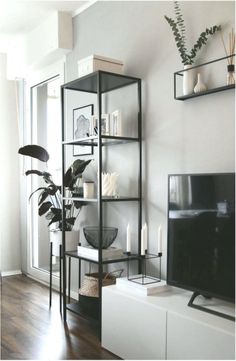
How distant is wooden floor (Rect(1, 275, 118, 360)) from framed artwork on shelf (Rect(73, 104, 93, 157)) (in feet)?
4.78

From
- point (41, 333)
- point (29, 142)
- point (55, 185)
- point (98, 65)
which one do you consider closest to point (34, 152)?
point (55, 185)

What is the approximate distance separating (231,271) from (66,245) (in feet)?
5.64

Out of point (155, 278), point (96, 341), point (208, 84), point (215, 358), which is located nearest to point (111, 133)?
point (208, 84)

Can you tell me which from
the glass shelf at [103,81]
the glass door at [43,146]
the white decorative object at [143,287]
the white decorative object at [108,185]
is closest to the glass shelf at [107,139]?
the white decorative object at [108,185]

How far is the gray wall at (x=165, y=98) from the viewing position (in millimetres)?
2451

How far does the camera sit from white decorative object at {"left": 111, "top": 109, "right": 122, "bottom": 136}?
308cm

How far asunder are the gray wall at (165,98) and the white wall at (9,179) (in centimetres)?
193

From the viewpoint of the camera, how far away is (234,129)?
2346mm

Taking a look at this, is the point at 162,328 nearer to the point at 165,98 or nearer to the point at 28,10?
the point at 165,98

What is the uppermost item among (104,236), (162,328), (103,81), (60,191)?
(103,81)

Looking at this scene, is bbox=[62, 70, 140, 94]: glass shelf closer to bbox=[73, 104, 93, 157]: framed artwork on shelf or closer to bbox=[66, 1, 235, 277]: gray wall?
bbox=[66, 1, 235, 277]: gray wall

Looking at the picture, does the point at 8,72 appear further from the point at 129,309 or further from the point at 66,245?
the point at 129,309

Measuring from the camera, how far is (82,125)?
376cm

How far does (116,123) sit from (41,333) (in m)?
1.68
